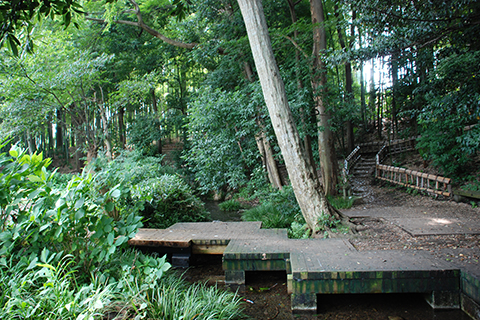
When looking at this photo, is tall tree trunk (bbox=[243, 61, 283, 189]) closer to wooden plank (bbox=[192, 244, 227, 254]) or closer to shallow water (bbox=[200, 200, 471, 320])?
wooden plank (bbox=[192, 244, 227, 254])

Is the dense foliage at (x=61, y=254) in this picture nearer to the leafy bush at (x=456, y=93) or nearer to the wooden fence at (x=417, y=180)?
the leafy bush at (x=456, y=93)

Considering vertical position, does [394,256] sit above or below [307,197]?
below

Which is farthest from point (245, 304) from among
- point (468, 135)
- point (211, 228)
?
point (468, 135)

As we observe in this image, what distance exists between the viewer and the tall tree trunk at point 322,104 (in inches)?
299

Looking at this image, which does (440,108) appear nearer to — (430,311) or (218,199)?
(430,311)

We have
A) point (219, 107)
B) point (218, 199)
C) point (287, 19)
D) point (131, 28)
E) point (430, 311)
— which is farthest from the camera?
point (131, 28)

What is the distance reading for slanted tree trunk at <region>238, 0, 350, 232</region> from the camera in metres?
4.84

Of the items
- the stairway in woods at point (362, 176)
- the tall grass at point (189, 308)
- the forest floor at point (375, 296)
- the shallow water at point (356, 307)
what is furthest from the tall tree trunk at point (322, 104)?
the tall grass at point (189, 308)

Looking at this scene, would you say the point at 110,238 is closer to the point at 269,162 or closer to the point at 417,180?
the point at 269,162

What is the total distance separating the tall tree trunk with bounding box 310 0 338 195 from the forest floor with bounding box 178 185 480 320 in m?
2.57

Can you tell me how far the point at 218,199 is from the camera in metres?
12.6

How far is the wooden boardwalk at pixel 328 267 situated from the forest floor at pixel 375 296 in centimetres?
19

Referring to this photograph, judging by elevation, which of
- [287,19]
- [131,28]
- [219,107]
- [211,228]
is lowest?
[211,228]

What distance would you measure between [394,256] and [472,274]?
75 cm
